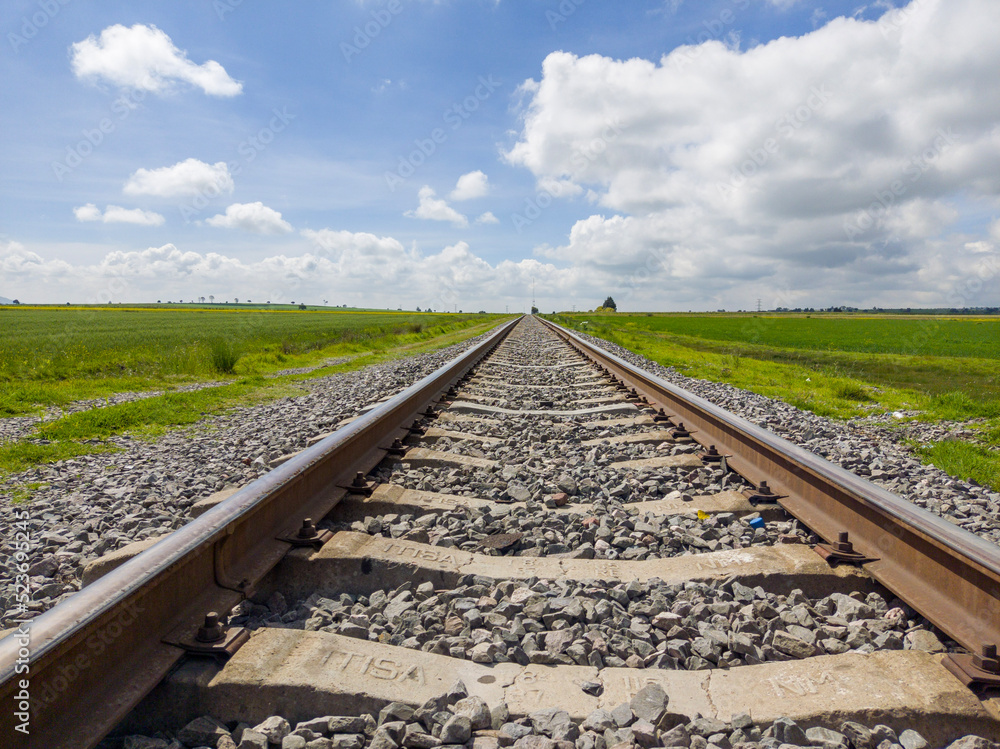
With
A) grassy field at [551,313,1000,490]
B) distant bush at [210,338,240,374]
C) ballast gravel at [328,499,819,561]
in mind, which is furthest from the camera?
distant bush at [210,338,240,374]

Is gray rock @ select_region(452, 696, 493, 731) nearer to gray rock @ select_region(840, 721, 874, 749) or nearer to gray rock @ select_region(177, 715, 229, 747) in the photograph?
gray rock @ select_region(177, 715, 229, 747)

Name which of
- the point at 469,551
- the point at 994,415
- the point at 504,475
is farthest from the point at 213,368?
the point at 994,415

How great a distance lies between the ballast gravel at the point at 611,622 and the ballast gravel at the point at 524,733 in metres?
0.27

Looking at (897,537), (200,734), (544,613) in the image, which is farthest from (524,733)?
(897,537)

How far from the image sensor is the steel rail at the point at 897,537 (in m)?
1.85

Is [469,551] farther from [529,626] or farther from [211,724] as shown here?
[211,724]

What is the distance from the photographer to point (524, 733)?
1486 mm

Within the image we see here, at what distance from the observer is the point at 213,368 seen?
13.2 m

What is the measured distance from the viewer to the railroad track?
1514 millimetres

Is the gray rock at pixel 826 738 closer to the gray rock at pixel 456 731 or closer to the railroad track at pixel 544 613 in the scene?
the railroad track at pixel 544 613

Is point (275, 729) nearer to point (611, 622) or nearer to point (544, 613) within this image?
point (544, 613)

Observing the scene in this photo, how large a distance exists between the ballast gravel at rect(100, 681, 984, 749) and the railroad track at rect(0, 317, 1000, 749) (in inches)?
0.4
